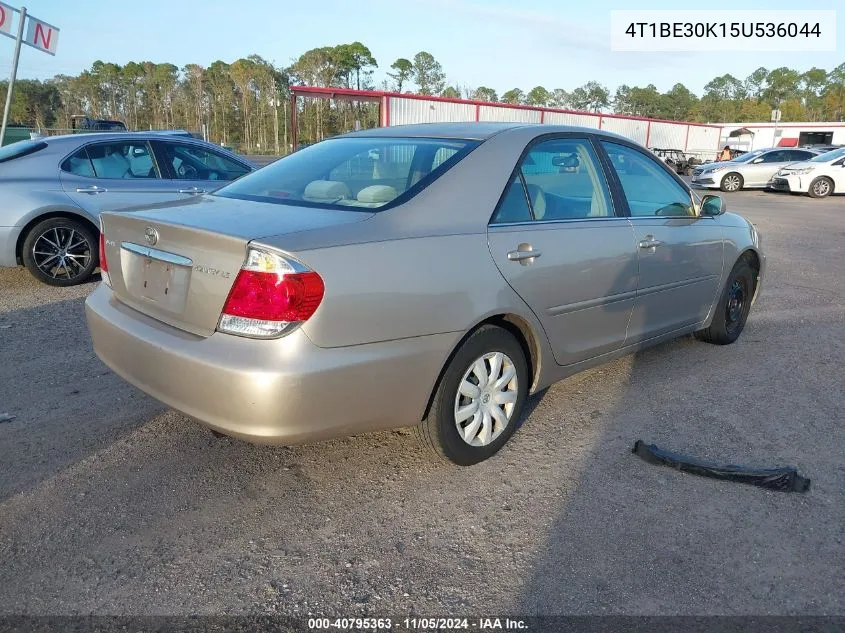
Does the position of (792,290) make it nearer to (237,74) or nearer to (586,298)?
(586,298)

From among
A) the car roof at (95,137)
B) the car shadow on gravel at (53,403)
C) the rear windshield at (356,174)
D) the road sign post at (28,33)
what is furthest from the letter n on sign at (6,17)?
the rear windshield at (356,174)

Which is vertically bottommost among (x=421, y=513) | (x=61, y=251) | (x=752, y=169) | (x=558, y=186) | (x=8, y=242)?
(x=421, y=513)

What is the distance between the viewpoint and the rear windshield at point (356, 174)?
3025 mm

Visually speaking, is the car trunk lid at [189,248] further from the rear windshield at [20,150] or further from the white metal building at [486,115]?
the white metal building at [486,115]

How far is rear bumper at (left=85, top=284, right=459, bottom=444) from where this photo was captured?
2422mm

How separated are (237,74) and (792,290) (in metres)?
58.7

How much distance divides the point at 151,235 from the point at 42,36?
1154 cm

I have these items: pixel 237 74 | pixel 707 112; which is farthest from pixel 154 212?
pixel 707 112

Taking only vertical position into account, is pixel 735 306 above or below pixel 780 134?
below

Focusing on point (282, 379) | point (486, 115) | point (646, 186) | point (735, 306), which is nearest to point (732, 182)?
point (486, 115)

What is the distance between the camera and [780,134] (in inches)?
2386

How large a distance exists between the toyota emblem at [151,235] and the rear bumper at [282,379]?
1.09ft

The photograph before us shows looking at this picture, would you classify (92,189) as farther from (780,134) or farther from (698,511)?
(780,134)

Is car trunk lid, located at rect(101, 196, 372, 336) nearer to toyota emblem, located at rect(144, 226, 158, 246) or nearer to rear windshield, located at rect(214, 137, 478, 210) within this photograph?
toyota emblem, located at rect(144, 226, 158, 246)
